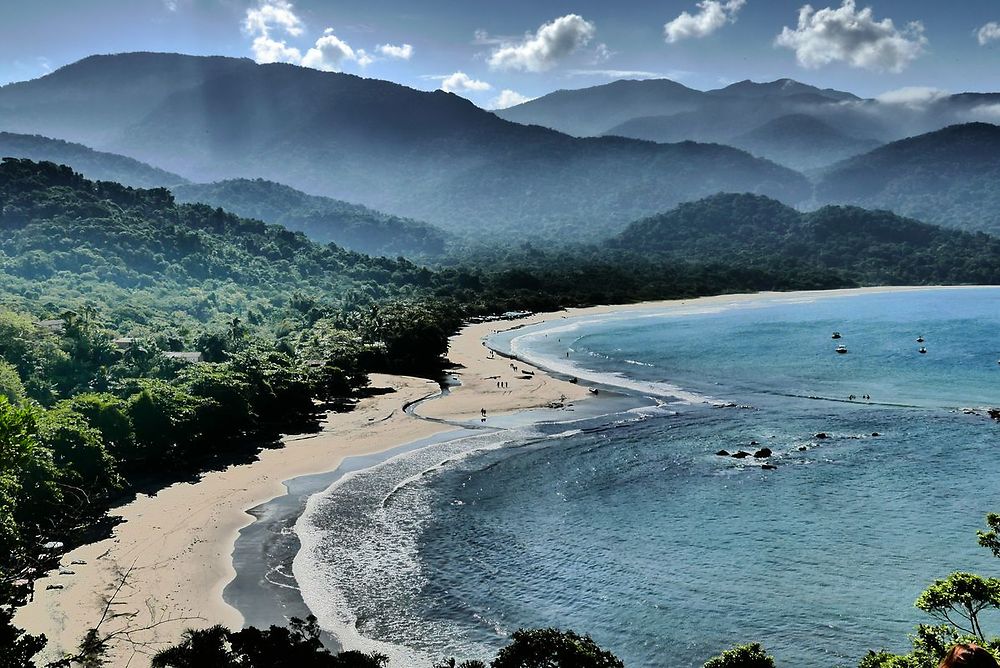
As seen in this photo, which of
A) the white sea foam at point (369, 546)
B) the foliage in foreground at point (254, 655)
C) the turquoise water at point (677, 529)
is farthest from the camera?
the turquoise water at point (677, 529)

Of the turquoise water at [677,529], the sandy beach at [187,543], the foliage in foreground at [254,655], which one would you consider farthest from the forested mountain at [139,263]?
the foliage in foreground at [254,655]

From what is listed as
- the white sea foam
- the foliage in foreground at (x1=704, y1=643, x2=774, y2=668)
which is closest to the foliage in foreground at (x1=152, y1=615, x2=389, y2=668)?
the foliage in foreground at (x1=704, y1=643, x2=774, y2=668)

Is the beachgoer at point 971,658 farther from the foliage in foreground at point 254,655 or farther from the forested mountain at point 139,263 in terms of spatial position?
the forested mountain at point 139,263

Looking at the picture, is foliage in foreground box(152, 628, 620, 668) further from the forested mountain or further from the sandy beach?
the forested mountain

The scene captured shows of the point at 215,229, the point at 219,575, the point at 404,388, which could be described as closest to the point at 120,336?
the point at 404,388

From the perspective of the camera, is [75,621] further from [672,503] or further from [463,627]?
[672,503]

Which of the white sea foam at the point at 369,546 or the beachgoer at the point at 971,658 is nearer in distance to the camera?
the beachgoer at the point at 971,658
